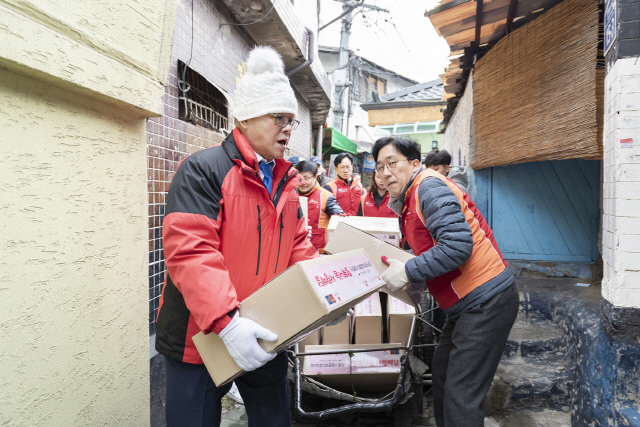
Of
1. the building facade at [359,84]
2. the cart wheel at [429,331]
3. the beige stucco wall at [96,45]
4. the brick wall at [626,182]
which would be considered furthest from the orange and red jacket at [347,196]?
the building facade at [359,84]

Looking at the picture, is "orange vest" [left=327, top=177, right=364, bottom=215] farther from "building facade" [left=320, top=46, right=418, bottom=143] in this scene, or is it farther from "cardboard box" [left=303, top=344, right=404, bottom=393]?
"building facade" [left=320, top=46, right=418, bottom=143]

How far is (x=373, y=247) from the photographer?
2.62 meters

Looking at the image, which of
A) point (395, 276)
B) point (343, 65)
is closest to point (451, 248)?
point (395, 276)

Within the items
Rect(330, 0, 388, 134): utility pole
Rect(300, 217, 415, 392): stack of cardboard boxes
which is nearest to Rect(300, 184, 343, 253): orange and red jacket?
Rect(300, 217, 415, 392): stack of cardboard boxes

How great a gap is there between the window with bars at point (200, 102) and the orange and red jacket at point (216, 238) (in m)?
2.44

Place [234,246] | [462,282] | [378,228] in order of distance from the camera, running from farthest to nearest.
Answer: [378,228]
[462,282]
[234,246]

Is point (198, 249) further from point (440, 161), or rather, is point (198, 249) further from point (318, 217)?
point (440, 161)

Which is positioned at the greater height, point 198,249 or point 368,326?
point 198,249

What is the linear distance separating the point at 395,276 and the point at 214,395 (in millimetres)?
1161

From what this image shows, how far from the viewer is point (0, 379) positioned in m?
1.30

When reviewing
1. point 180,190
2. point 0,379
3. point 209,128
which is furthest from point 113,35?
point 209,128

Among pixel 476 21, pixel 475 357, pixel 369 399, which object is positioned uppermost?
pixel 476 21

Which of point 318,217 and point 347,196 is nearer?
point 318,217

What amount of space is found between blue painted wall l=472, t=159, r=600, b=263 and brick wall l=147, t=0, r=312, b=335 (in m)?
3.77
